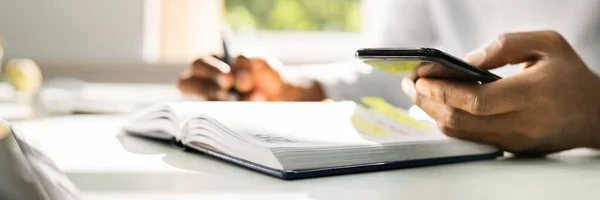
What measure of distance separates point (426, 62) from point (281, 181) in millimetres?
181

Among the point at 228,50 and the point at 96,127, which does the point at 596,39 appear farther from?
the point at 96,127

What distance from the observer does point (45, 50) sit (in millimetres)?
1930

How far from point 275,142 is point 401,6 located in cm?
96

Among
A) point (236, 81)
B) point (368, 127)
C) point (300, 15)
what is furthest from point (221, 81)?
point (300, 15)

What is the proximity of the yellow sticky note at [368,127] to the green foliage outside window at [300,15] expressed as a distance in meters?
1.63

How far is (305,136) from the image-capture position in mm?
651

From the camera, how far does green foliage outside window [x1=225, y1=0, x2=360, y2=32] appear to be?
2.40 m

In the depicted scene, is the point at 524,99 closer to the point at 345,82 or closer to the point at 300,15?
the point at 345,82

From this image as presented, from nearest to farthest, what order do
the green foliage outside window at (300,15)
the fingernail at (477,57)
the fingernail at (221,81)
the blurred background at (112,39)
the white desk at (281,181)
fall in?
the white desk at (281,181)
the fingernail at (477,57)
the fingernail at (221,81)
the blurred background at (112,39)
the green foliage outside window at (300,15)

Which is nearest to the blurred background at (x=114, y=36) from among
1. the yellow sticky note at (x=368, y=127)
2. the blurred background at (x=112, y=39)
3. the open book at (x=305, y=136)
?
the blurred background at (x=112, y=39)

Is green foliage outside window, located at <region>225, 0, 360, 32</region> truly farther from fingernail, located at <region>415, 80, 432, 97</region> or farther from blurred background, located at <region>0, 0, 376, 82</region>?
fingernail, located at <region>415, 80, 432, 97</region>

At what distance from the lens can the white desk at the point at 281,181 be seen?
19.8 inches

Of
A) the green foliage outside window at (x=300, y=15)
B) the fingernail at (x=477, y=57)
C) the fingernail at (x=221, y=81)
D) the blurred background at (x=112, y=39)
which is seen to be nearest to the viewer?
the fingernail at (x=477, y=57)

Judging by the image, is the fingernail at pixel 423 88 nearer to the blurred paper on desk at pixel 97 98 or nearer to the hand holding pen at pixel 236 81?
the hand holding pen at pixel 236 81
